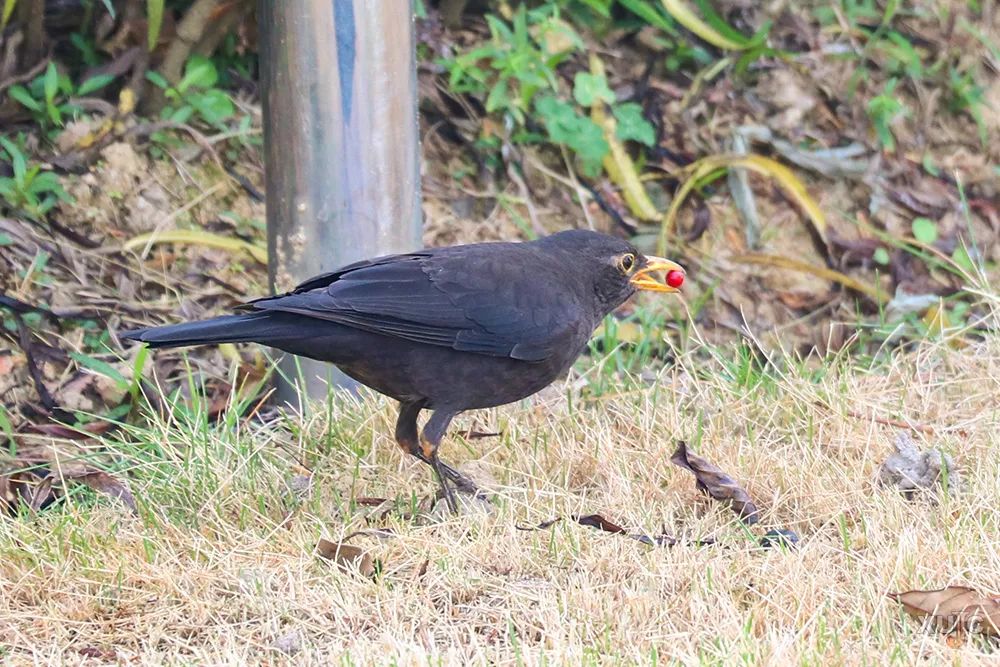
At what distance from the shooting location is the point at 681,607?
133 inches

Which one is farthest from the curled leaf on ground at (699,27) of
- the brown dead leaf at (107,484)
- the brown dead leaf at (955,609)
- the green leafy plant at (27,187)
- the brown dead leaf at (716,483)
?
the brown dead leaf at (955,609)

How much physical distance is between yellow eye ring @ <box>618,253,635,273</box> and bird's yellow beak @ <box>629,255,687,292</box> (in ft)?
0.12

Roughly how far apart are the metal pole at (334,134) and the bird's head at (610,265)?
70cm

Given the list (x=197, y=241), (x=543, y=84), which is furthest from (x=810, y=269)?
(x=197, y=241)

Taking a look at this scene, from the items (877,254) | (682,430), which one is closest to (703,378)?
(682,430)

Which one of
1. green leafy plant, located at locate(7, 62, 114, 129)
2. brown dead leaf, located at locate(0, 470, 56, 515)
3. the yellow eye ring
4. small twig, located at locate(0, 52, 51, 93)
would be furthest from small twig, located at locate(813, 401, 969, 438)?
small twig, located at locate(0, 52, 51, 93)

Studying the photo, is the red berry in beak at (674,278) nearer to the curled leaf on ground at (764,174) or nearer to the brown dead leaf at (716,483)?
the brown dead leaf at (716,483)

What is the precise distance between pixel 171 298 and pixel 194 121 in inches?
37.0

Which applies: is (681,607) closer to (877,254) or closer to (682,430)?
(682,430)

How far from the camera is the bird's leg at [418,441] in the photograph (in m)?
4.20

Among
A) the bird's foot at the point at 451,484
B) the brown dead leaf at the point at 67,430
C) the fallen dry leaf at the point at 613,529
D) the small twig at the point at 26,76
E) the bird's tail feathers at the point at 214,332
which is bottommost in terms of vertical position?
the brown dead leaf at the point at 67,430

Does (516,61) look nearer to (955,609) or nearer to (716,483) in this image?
(716,483)

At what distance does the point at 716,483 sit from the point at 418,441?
35.8 inches

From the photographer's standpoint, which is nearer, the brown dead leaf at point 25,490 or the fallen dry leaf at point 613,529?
the fallen dry leaf at point 613,529
